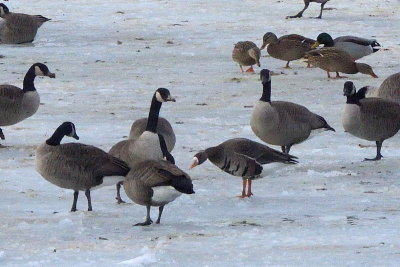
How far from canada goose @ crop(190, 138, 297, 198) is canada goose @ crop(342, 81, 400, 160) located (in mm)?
1839

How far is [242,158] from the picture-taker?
9945 millimetres

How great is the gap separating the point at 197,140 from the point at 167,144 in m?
1.90

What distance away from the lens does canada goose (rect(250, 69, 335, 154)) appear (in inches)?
452

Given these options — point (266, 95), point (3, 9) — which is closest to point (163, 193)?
point (266, 95)

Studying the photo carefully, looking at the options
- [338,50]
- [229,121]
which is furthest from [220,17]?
[229,121]

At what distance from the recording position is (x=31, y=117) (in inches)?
560

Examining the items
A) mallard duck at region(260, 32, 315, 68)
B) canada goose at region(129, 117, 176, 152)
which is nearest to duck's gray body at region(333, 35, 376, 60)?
mallard duck at region(260, 32, 315, 68)

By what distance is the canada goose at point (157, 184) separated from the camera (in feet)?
27.9

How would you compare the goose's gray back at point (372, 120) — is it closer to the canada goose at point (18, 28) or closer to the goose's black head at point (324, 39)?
the goose's black head at point (324, 39)

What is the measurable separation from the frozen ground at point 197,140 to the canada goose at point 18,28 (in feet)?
0.73

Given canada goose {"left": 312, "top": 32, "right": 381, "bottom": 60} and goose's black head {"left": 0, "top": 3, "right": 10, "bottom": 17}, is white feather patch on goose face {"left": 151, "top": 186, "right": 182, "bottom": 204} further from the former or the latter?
goose's black head {"left": 0, "top": 3, "right": 10, "bottom": 17}

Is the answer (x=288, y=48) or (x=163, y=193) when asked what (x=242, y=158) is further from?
(x=288, y=48)

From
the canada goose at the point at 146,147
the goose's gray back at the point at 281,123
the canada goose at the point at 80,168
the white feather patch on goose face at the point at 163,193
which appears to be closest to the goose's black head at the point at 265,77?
the goose's gray back at the point at 281,123

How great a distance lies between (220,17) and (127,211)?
14367 millimetres
